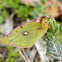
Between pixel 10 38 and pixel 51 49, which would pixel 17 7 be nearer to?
pixel 10 38

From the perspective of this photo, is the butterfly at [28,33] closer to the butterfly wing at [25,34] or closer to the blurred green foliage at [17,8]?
the butterfly wing at [25,34]

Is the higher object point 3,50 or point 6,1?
point 6,1

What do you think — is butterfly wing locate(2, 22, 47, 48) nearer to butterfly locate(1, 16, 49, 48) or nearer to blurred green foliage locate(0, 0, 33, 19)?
butterfly locate(1, 16, 49, 48)

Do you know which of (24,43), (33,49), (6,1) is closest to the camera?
(24,43)

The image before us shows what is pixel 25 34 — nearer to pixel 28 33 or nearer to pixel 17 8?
pixel 28 33

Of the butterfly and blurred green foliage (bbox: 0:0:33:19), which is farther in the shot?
blurred green foliage (bbox: 0:0:33:19)

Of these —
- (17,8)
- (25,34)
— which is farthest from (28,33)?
(17,8)

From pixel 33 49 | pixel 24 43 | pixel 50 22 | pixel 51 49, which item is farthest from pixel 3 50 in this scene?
pixel 50 22

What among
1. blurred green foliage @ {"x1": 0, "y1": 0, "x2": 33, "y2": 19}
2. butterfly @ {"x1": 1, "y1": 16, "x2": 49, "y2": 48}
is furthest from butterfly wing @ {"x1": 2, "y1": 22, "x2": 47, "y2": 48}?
blurred green foliage @ {"x1": 0, "y1": 0, "x2": 33, "y2": 19}
